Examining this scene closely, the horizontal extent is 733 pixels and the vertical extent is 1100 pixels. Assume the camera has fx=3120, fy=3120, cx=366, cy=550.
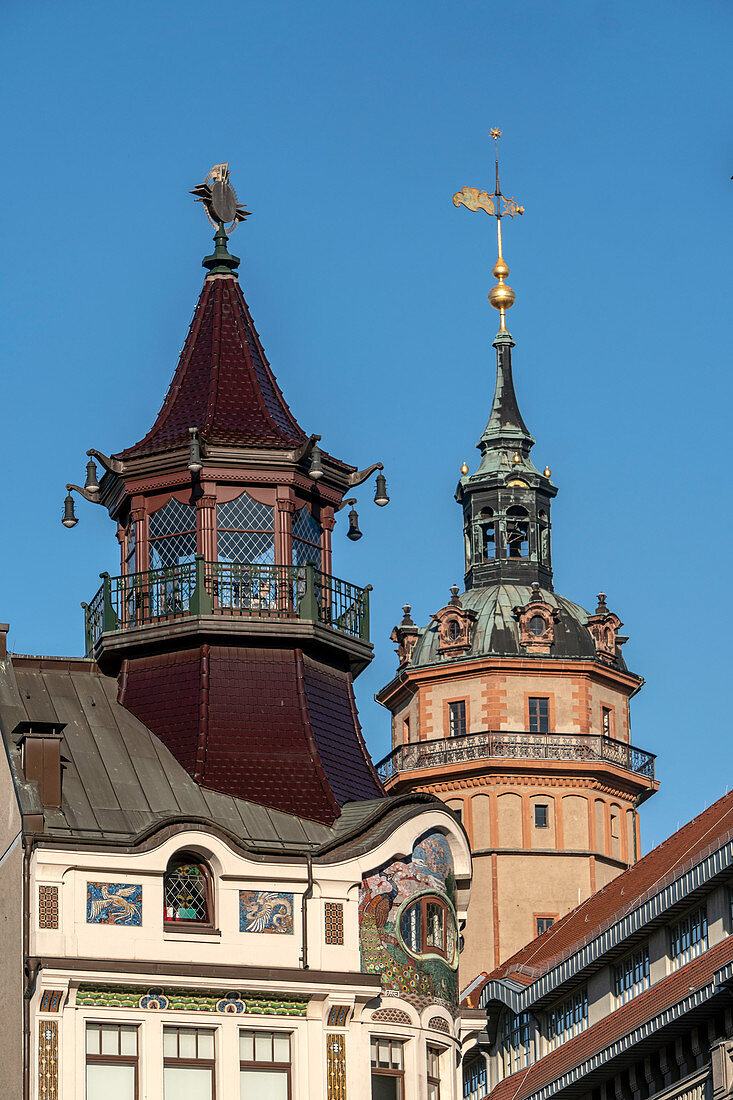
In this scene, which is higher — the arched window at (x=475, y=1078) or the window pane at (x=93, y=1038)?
the arched window at (x=475, y=1078)

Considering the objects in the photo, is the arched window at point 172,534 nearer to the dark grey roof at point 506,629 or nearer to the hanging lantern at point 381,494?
the hanging lantern at point 381,494

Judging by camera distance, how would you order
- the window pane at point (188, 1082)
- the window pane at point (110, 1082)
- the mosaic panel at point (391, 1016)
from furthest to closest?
the mosaic panel at point (391, 1016), the window pane at point (188, 1082), the window pane at point (110, 1082)

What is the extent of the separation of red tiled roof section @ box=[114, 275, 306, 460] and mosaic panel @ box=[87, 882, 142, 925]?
38.2ft

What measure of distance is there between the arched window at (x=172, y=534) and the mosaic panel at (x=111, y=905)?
9.37 meters

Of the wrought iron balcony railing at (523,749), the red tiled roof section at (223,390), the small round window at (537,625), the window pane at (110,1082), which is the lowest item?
the window pane at (110,1082)

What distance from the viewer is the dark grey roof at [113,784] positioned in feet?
211

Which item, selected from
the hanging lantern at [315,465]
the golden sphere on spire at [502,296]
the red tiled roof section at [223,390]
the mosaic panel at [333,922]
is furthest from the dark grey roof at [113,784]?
the golden sphere on spire at [502,296]

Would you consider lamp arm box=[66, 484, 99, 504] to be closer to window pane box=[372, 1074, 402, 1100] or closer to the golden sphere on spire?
window pane box=[372, 1074, 402, 1100]

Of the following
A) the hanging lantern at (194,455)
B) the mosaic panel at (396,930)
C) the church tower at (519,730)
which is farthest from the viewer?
the church tower at (519,730)

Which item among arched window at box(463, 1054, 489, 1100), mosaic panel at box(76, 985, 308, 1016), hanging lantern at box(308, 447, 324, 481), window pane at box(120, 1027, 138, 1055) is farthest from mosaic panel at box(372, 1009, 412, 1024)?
arched window at box(463, 1054, 489, 1100)

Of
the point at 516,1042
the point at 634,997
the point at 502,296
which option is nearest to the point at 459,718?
the point at 502,296

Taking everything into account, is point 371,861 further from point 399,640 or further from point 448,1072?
point 399,640

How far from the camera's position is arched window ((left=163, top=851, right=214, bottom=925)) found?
6388 centimetres

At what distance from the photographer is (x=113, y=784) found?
6612 centimetres
